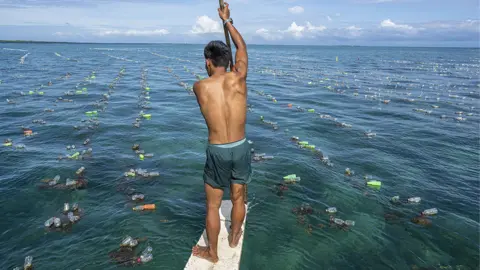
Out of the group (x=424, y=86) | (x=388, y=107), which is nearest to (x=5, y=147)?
(x=388, y=107)

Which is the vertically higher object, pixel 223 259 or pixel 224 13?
pixel 224 13

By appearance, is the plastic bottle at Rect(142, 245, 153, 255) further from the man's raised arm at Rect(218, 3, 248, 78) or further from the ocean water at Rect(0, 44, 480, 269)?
the man's raised arm at Rect(218, 3, 248, 78)

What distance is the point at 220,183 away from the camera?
5.06 metres

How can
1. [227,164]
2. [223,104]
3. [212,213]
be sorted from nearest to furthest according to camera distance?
[223,104] < [227,164] < [212,213]

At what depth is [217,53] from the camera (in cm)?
480

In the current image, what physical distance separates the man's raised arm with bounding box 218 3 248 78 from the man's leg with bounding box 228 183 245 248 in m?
1.90

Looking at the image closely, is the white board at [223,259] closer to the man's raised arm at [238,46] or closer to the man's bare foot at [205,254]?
the man's bare foot at [205,254]

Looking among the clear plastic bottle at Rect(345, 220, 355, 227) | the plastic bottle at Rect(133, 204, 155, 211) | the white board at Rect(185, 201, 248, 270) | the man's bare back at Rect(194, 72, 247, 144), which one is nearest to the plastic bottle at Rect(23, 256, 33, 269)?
the plastic bottle at Rect(133, 204, 155, 211)

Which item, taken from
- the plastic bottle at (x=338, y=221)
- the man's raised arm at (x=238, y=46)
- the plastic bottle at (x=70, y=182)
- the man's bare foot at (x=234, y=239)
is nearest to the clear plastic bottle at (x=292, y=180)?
the plastic bottle at (x=338, y=221)

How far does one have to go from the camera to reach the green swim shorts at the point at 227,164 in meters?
4.89

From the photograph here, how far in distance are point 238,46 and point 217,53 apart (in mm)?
545

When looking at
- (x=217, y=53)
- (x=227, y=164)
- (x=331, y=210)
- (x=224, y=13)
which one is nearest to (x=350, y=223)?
(x=331, y=210)

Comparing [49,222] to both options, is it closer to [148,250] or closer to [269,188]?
[148,250]

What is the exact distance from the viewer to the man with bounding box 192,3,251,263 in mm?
4742
